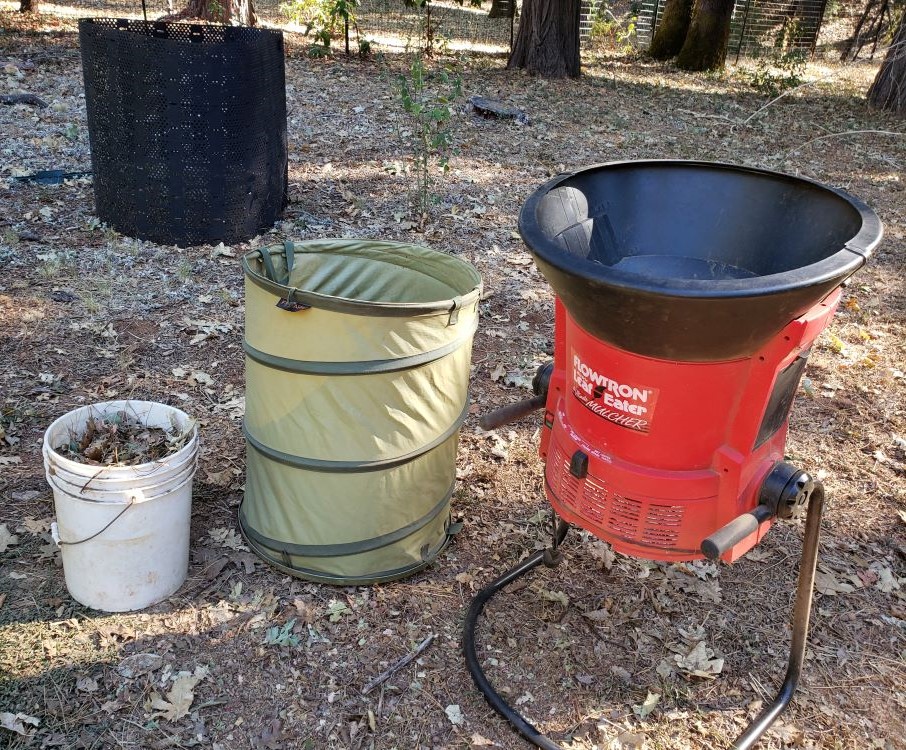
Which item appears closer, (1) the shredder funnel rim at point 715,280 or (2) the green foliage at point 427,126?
(1) the shredder funnel rim at point 715,280

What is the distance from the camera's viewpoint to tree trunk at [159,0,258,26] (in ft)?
35.7

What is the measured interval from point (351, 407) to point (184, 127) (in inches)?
127

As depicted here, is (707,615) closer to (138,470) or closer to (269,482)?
(269,482)

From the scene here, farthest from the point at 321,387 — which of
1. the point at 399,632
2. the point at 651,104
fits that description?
the point at 651,104

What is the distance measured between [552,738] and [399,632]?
2.01ft

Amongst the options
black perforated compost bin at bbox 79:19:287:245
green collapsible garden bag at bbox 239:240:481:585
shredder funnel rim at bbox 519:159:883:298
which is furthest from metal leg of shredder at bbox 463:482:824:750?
black perforated compost bin at bbox 79:19:287:245

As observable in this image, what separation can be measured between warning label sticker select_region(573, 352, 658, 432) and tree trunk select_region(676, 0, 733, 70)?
12.9 metres

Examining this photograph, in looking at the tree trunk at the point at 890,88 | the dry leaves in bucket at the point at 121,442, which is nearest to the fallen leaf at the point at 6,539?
the dry leaves in bucket at the point at 121,442

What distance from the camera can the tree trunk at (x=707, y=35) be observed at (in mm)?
12977

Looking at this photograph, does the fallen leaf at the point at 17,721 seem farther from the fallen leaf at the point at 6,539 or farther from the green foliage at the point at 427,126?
the green foliage at the point at 427,126

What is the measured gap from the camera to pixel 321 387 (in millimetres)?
2459

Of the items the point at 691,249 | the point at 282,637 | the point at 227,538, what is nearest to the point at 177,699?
the point at 282,637

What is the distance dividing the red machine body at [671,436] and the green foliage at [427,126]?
3.81 metres

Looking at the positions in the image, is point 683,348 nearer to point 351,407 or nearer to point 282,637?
point 351,407
